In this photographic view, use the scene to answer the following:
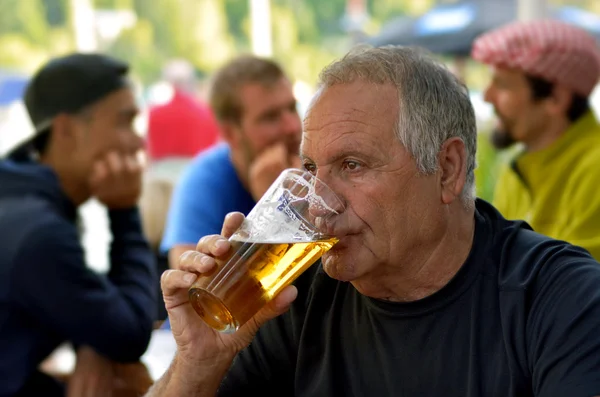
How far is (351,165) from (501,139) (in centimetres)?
240

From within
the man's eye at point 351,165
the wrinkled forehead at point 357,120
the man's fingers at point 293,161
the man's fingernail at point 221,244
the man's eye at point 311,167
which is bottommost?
the man's fingers at point 293,161

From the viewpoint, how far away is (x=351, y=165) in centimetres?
167

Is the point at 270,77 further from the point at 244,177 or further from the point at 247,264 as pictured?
the point at 247,264

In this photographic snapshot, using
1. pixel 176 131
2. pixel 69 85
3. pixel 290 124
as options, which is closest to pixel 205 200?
pixel 290 124

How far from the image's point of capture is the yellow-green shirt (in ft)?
10.2

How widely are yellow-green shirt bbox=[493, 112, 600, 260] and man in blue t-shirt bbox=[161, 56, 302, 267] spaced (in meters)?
0.98

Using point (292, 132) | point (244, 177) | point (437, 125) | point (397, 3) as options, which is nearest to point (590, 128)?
point (292, 132)

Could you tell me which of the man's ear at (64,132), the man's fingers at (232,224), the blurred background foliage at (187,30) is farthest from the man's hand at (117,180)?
the blurred background foliage at (187,30)

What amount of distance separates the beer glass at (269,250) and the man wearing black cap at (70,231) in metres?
1.08

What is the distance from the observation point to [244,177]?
366 centimetres

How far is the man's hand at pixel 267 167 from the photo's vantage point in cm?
336

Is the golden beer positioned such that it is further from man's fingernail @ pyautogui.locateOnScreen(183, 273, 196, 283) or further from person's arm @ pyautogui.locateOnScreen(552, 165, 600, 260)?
person's arm @ pyautogui.locateOnScreen(552, 165, 600, 260)

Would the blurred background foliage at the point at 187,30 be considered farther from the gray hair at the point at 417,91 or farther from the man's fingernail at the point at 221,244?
the man's fingernail at the point at 221,244

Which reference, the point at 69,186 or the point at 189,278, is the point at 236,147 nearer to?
the point at 69,186
